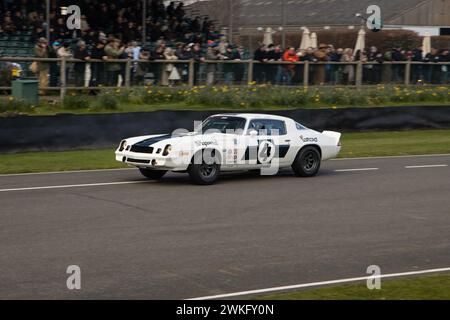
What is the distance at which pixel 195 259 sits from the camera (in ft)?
31.5

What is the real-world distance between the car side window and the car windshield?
0.20m

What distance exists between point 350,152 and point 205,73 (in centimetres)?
726

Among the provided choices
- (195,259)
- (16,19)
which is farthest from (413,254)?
(16,19)

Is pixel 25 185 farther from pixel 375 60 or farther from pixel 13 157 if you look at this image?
pixel 375 60

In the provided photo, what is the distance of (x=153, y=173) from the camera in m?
15.8

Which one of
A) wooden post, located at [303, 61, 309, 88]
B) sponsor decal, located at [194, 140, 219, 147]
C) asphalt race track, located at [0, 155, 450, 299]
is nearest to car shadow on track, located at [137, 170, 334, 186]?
asphalt race track, located at [0, 155, 450, 299]

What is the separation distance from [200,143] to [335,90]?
45.8 ft

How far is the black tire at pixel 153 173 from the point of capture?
620 inches

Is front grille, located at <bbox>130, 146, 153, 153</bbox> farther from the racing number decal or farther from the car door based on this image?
the racing number decal

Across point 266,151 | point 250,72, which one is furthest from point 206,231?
point 250,72

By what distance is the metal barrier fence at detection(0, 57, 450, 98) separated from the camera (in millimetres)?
23750

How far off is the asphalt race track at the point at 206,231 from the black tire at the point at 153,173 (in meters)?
0.18

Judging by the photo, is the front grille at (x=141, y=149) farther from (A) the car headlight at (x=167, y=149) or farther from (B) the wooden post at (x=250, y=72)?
(B) the wooden post at (x=250, y=72)

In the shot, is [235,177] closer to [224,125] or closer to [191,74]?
[224,125]
